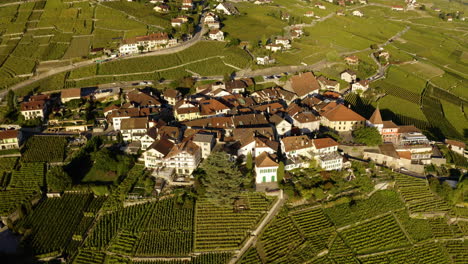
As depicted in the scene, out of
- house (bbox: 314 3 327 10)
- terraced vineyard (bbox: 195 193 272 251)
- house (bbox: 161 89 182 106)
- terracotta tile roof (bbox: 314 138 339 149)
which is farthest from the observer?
house (bbox: 314 3 327 10)

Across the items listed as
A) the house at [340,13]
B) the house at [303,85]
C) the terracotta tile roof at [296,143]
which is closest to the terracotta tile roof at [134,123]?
the terracotta tile roof at [296,143]

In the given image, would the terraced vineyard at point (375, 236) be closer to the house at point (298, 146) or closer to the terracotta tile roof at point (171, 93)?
the house at point (298, 146)

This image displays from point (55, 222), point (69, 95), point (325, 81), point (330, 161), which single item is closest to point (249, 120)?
point (330, 161)

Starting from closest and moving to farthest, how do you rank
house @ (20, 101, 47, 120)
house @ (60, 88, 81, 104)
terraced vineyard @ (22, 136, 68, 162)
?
1. terraced vineyard @ (22, 136, 68, 162)
2. house @ (20, 101, 47, 120)
3. house @ (60, 88, 81, 104)

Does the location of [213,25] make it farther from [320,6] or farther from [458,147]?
[458,147]

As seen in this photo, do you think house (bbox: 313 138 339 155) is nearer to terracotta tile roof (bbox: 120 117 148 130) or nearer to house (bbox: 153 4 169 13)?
terracotta tile roof (bbox: 120 117 148 130)

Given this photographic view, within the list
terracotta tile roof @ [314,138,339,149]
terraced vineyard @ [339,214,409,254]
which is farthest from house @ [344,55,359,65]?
terraced vineyard @ [339,214,409,254]

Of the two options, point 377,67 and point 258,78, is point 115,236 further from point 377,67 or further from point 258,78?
point 377,67

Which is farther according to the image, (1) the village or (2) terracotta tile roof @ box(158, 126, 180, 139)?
(2) terracotta tile roof @ box(158, 126, 180, 139)
